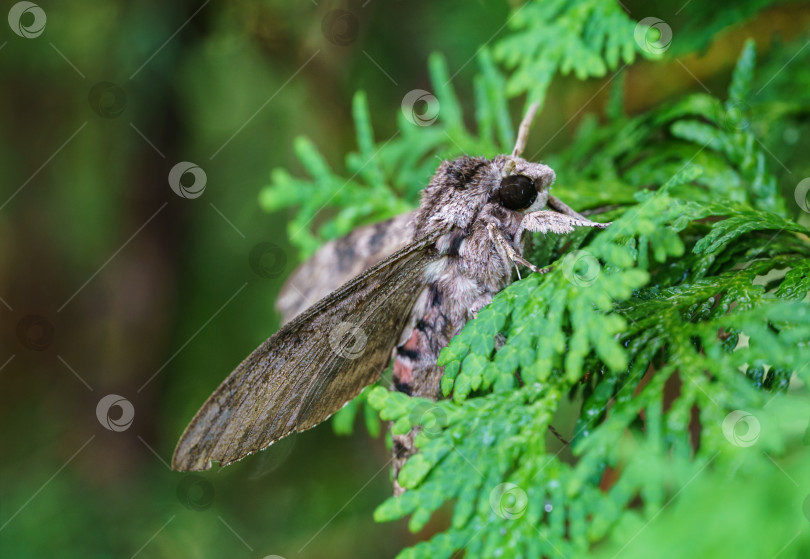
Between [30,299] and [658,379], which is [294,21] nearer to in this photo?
[30,299]

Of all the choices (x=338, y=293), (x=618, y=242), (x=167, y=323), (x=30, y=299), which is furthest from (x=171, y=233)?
(x=618, y=242)
